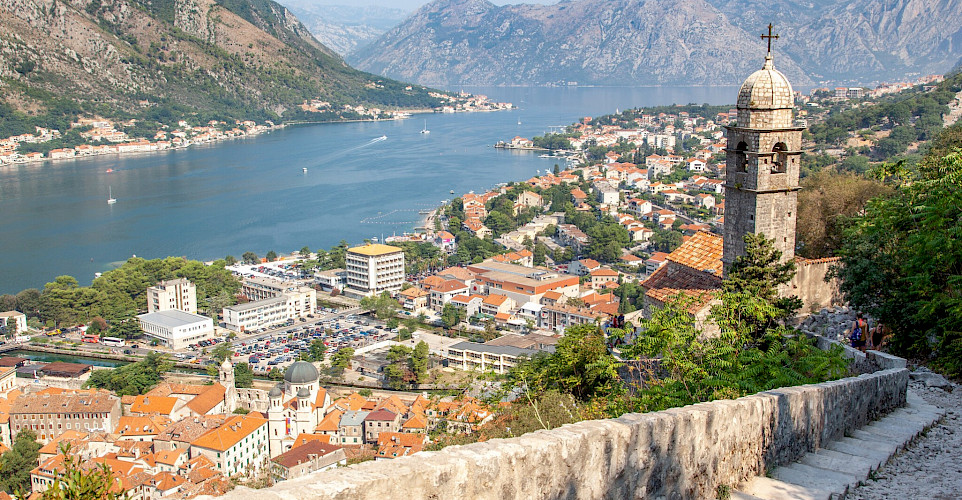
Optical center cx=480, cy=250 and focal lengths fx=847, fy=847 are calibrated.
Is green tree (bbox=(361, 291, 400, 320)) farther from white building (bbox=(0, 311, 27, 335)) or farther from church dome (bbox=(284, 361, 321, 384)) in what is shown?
white building (bbox=(0, 311, 27, 335))

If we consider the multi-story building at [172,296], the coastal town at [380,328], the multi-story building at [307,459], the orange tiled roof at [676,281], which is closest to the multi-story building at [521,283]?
the coastal town at [380,328]

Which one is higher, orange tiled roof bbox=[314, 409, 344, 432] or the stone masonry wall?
the stone masonry wall

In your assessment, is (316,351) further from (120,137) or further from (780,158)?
(120,137)

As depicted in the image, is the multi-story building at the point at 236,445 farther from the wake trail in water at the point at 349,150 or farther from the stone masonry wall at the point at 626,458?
the wake trail in water at the point at 349,150

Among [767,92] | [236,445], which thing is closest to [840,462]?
[767,92]

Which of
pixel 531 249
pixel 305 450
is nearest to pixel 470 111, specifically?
pixel 531 249

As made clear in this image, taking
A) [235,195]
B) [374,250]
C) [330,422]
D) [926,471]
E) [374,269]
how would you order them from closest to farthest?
1. [926,471]
2. [330,422]
3. [374,269]
4. [374,250]
5. [235,195]


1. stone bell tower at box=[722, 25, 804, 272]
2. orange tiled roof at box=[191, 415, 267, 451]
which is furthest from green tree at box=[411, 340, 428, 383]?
stone bell tower at box=[722, 25, 804, 272]
